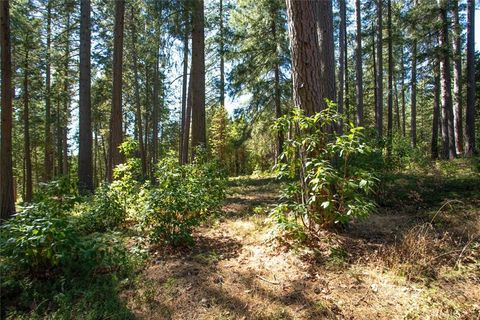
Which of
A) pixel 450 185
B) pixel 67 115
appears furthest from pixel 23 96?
pixel 450 185

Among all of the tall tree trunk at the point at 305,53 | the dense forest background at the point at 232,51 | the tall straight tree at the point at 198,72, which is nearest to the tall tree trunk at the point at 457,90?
the dense forest background at the point at 232,51

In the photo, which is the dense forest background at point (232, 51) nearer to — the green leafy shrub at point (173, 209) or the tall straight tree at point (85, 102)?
the tall straight tree at point (85, 102)

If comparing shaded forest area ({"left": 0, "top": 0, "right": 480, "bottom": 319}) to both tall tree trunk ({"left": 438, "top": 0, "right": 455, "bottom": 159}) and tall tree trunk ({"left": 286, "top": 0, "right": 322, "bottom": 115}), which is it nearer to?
tall tree trunk ({"left": 286, "top": 0, "right": 322, "bottom": 115})

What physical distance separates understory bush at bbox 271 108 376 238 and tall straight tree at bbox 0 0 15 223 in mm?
6524

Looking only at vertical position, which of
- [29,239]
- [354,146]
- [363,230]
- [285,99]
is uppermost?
[285,99]

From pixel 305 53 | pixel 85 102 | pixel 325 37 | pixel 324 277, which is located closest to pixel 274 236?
pixel 324 277

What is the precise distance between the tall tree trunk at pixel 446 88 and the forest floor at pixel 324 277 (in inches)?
339

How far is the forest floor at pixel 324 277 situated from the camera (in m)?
2.73

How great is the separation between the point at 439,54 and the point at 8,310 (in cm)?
1421

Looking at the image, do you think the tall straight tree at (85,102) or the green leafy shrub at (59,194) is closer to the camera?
the green leafy shrub at (59,194)

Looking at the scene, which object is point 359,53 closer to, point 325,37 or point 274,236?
point 325,37

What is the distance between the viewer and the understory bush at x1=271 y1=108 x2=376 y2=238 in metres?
3.35

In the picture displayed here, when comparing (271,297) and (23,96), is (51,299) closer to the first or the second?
(271,297)

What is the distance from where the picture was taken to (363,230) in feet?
14.6
